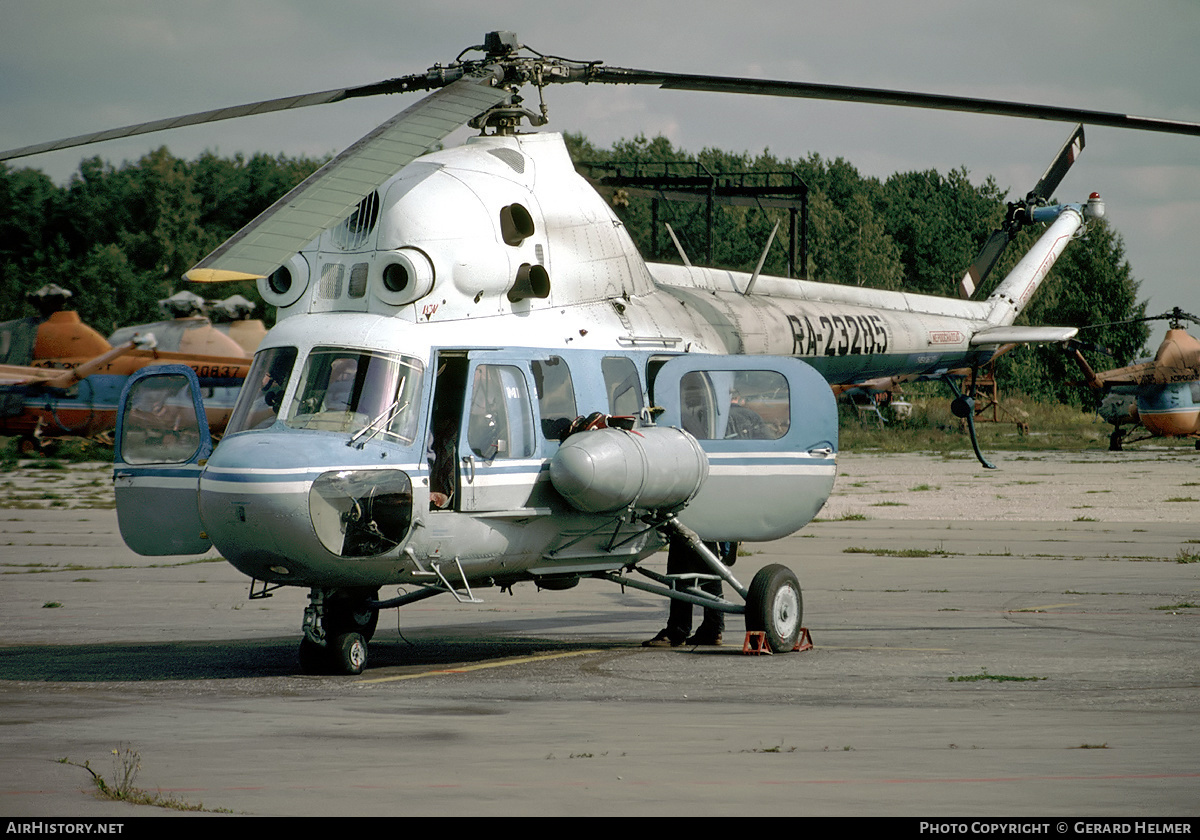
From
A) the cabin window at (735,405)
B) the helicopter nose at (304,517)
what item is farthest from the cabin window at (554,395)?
the helicopter nose at (304,517)

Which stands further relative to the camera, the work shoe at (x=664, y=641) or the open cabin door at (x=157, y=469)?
the work shoe at (x=664, y=641)

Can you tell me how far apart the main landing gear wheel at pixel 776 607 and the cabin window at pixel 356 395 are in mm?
3450

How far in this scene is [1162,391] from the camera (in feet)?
143

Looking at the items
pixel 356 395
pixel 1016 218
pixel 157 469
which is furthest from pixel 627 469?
pixel 1016 218

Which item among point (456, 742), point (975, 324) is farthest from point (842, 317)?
point (456, 742)

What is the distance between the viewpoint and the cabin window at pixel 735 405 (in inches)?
467

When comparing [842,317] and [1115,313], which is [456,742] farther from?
[1115,313]

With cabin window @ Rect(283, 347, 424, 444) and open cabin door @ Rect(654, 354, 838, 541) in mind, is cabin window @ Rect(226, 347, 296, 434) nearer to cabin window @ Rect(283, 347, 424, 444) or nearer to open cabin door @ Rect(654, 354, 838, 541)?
cabin window @ Rect(283, 347, 424, 444)

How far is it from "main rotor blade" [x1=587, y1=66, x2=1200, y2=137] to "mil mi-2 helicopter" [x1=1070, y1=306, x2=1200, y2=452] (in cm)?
3346

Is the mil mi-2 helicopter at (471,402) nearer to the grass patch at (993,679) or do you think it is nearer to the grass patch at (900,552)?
the grass patch at (993,679)

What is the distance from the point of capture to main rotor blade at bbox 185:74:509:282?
789 cm

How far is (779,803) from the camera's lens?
571 centimetres

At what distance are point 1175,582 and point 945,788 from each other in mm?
11191
